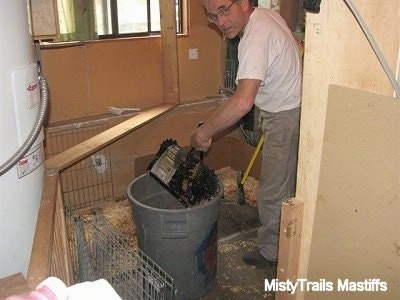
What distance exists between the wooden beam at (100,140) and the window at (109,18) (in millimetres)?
661

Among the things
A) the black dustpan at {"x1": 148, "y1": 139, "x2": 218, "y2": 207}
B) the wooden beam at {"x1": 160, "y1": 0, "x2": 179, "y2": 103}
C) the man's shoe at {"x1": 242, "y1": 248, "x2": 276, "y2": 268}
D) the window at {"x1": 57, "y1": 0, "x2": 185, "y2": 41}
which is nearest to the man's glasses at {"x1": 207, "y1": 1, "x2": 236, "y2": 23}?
the black dustpan at {"x1": 148, "y1": 139, "x2": 218, "y2": 207}

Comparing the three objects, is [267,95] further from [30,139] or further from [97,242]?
[30,139]

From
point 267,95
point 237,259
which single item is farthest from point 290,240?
point 237,259

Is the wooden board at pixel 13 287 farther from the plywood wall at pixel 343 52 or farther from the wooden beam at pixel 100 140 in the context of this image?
the wooden beam at pixel 100 140

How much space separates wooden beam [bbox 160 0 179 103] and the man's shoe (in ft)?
4.82

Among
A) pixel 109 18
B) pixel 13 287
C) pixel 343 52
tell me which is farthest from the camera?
pixel 109 18

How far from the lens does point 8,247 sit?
1270 mm

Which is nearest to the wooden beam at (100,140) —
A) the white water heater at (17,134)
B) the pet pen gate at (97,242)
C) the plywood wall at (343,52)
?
the pet pen gate at (97,242)

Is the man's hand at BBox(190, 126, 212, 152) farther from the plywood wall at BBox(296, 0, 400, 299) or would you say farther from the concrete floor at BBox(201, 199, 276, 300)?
the plywood wall at BBox(296, 0, 400, 299)

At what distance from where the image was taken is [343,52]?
0.93 metres

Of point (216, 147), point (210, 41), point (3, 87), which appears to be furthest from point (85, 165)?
point (3, 87)

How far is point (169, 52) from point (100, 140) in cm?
112

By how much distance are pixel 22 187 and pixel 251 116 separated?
2196mm

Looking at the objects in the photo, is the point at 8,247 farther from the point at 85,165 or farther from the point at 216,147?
the point at 216,147
